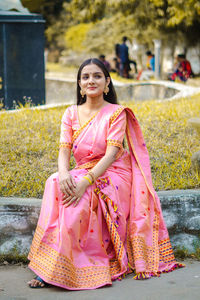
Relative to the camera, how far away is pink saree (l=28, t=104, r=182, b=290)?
9.02 feet

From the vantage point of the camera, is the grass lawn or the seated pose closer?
the seated pose

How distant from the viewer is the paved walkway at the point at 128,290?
2.57 m

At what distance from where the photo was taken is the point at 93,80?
125 inches

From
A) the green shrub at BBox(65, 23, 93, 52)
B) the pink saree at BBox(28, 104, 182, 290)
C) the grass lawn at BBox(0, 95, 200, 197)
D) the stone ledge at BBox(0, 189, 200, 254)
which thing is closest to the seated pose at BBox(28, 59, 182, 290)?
the pink saree at BBox(28, 104, 182, 290)

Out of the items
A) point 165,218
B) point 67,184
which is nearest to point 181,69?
point 165,218

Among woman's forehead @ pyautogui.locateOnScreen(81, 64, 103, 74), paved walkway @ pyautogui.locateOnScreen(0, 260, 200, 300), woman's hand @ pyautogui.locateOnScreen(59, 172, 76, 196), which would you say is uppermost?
woman's forehead @ pyautogui.locateOnScreen(81, 64, 103, 74)

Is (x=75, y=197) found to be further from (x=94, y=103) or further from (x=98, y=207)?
(x=94, y=103)

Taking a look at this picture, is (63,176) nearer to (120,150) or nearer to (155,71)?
(120,150)

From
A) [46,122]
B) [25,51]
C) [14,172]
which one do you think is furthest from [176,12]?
[14,172]

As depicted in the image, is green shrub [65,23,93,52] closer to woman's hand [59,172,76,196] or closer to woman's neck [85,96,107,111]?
woman's neck [85,96,107,111]

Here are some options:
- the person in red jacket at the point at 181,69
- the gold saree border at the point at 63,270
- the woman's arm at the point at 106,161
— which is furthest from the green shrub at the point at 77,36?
the gold saree border at the point at 63,270

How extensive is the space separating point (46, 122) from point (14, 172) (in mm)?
1666

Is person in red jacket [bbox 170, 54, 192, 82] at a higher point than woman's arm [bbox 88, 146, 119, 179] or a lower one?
higher

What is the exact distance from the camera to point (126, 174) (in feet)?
10.3
